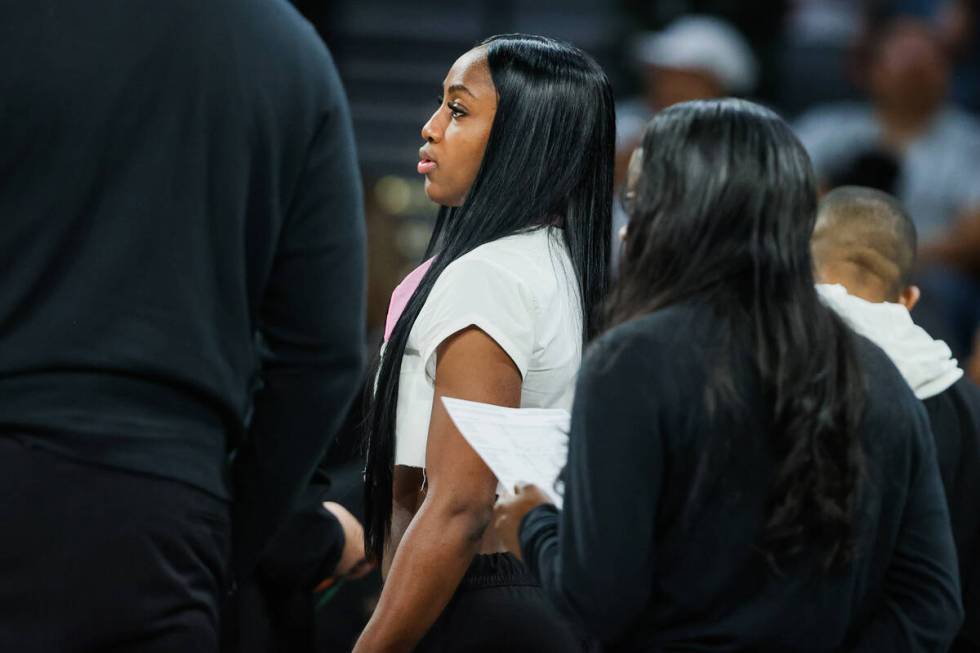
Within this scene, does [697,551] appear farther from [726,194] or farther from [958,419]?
[958,419]

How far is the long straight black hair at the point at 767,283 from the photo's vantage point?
162 cm

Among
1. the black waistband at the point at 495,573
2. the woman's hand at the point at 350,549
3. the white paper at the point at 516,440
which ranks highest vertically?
the white paper at the point at 516,440

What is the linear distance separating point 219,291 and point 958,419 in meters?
1.18

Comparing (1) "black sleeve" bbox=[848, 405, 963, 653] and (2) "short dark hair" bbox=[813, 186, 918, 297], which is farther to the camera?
(2) "short dark hair" bbox=[813, 186, 918, 297]

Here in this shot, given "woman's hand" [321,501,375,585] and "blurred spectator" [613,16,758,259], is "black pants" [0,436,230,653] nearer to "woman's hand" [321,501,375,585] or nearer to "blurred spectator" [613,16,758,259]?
"woman's hand" [321,501,375,585]

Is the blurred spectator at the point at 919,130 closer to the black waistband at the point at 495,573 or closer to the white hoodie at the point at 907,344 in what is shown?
the white hoodie at the point at 907,344

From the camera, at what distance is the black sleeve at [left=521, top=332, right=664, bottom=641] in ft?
5.19

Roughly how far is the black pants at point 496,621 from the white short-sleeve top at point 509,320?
0.20 m

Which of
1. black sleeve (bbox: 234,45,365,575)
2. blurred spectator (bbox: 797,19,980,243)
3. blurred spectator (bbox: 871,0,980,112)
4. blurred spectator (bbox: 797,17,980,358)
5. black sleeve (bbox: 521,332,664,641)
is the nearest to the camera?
black sleeve (bbox: 521,332,664,641)

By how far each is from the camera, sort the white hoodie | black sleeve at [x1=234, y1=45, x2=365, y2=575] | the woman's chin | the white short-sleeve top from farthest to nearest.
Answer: the woman's chin, the white hoodie, the white short-sleeve top, black sleeve at [x1=234, y1=45, x2=365, y2=575]

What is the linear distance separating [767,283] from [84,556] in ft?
2.93

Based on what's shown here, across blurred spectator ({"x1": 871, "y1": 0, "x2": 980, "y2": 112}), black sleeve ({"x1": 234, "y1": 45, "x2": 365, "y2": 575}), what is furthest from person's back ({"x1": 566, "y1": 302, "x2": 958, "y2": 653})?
blurred spectator ({"x1": 871, "y1": 0, "x2": 980, "y2": 112})

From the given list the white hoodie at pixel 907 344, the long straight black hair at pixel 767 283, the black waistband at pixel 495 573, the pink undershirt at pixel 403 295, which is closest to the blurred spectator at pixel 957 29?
the white hoodie at pixel 907 344

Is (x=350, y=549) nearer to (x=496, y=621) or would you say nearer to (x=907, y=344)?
(x=496, y=621)
